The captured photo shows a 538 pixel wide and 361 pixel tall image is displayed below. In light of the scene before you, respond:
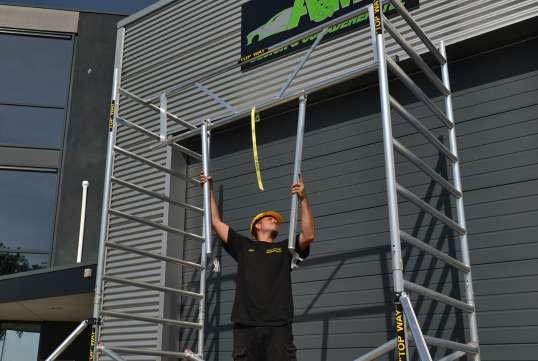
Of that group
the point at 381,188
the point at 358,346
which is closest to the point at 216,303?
the point at 358,346

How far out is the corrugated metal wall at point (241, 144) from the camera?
247 inches

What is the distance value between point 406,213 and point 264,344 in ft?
7.90

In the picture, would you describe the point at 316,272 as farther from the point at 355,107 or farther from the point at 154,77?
the point at 154,77

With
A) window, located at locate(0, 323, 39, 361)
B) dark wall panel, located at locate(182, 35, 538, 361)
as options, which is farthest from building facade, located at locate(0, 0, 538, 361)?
window, located at locate(0, 323, 39, 361)

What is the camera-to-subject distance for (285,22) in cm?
780

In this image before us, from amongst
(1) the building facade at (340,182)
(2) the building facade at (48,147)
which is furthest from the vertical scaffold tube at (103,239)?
(2) the building facade at (48,147)

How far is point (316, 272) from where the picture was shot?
21.9 ft

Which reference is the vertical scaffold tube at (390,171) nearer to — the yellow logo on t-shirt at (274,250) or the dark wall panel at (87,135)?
the yellow logo on t-shirt at (274,250)

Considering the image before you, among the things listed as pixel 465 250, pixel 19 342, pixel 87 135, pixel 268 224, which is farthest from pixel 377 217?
pixel 19 342

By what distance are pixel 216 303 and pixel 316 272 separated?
150 cm

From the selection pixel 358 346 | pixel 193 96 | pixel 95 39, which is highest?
pixel 95 39

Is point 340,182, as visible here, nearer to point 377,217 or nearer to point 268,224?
point 377,217

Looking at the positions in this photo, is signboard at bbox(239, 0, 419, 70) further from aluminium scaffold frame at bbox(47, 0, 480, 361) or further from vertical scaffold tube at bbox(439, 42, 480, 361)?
vertical scaffold tube at bbox(439, 42, 480, 361)

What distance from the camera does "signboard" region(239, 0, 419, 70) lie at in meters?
7.20
